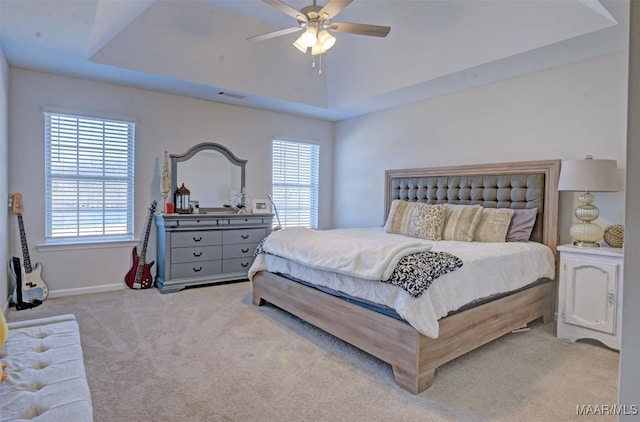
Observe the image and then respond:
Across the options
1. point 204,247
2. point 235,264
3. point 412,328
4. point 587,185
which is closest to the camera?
point 412,328

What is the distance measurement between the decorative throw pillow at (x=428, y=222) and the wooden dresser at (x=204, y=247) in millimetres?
2147

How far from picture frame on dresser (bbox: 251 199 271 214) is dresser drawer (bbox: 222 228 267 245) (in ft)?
1.29

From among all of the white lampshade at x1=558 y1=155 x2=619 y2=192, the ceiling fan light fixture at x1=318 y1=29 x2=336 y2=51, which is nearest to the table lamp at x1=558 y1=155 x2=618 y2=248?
the white lampshade at x1=558 y1=155 x2=619 y2=192

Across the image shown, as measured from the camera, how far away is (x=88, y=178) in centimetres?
417

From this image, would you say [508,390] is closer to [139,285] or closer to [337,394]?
[337,394]

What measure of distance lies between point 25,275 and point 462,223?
454 centimetres

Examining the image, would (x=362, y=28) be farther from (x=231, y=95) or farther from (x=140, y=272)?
(x=140, y=272)

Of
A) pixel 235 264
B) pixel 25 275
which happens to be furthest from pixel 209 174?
pixel 25 275

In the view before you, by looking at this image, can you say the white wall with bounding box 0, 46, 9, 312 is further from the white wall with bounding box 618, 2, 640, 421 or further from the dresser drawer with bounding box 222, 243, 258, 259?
the white wall with bounding box 618, 2, 640, 421

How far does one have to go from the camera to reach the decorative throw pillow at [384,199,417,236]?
410 cm

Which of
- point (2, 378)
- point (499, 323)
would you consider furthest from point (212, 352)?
point (499, 323)

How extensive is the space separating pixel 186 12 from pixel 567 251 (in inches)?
169

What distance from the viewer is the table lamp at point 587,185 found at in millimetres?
2803

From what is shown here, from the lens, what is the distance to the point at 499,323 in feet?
8.98
